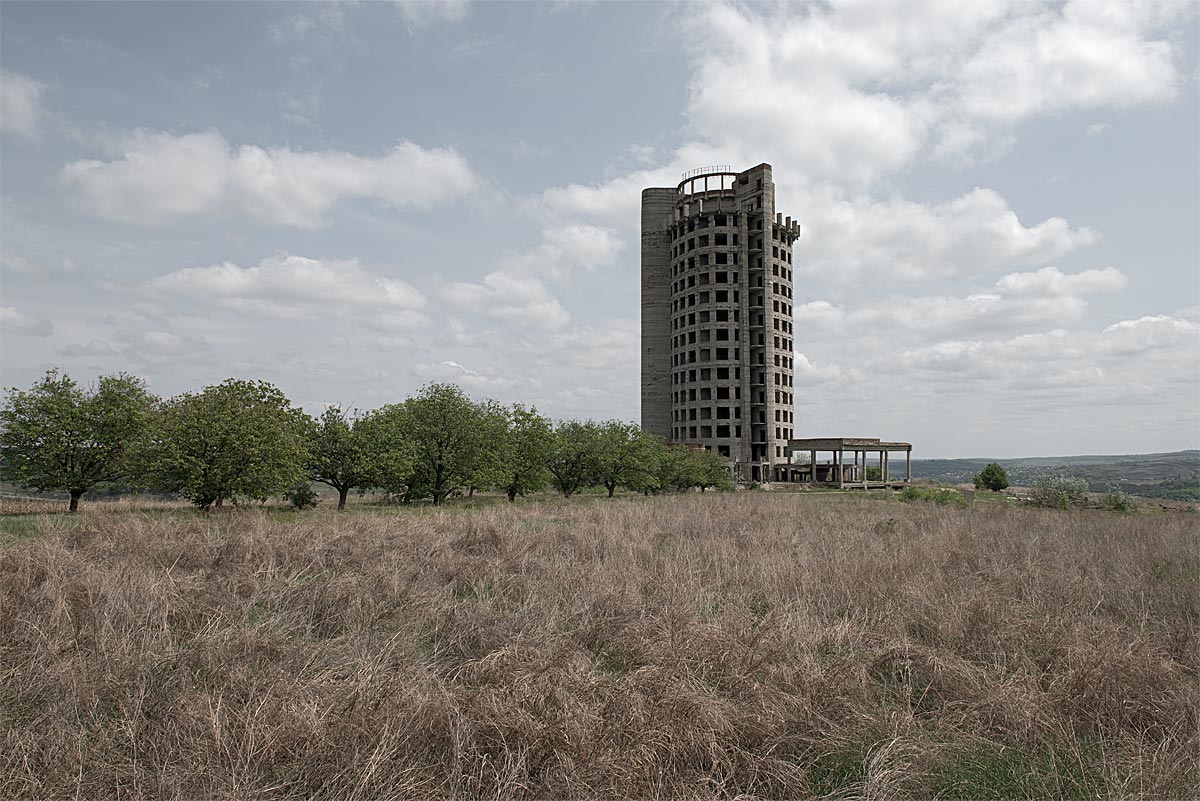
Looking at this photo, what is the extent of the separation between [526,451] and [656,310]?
6487 cm

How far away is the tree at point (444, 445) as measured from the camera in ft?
115

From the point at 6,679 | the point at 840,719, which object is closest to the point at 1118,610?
the point at 840,719

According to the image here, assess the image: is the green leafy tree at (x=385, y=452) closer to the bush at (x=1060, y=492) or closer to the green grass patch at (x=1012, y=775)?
the green grass patch at (x=1012, y=775)

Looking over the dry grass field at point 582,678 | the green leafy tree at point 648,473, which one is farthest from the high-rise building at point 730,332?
the dry grass field at point 582,678

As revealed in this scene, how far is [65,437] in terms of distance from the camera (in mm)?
27219

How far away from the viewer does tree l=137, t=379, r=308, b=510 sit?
25016mm

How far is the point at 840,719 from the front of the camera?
5.38 meters

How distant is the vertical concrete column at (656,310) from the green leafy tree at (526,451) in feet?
186

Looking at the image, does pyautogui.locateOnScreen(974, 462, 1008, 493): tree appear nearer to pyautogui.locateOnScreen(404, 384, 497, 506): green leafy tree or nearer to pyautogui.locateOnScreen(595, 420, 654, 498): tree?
pyautogui.locateOnScreen(595, 420, 654, 498): tree

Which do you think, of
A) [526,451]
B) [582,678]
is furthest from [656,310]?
[582,678]

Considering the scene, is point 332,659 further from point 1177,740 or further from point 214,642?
point 1177,740

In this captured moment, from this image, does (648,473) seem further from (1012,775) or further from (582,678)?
(1012,775)

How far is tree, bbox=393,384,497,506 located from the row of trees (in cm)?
6

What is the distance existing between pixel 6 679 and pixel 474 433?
99.2 ft
